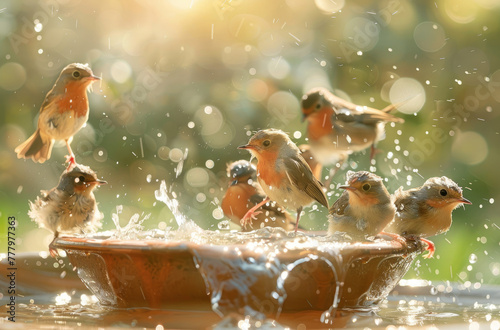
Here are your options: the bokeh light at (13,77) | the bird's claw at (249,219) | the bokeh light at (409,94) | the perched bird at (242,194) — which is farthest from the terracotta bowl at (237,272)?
the bokeh light at (13,77)

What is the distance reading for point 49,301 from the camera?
3646mm

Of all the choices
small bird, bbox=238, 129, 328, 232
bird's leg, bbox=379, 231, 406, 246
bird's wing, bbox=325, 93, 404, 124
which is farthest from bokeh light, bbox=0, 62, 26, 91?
bird's leg, bbox=379, 231, 406, 246

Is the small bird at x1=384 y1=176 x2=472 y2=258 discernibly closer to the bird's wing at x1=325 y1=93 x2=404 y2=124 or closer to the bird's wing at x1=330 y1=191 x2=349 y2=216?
the bird's wing at x1=330 y1=191 x2=349 y2=216

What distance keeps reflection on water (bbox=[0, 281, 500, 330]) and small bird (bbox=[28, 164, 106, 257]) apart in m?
0.37

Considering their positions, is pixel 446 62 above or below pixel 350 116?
above

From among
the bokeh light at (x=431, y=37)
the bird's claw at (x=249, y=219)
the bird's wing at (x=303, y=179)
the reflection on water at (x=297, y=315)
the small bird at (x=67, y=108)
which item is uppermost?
the bokeh light at (x=431, y=37)

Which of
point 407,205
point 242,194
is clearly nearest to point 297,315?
point 407,205

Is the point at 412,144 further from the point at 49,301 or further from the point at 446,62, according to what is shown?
the point at 49,301

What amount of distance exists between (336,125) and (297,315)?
2.42 metres

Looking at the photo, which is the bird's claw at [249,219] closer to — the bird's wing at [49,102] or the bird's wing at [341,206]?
the bird's wing at [341,206]

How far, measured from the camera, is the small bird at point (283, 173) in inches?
140

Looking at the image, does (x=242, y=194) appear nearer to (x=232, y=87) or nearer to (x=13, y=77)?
(x=232, y=87)

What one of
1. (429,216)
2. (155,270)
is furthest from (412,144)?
(155,270)

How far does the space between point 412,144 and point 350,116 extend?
63.3 inches
